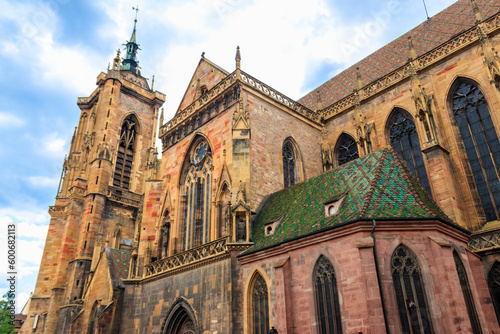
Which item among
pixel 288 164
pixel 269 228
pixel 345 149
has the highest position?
pixel 345 149

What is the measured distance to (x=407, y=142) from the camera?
58.1ft

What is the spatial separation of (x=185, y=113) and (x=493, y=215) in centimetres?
1469

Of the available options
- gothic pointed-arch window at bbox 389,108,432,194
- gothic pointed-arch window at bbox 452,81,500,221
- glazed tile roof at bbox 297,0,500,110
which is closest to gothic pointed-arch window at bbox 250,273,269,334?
gothic pointed-arch window at bbox 389,108,432,194

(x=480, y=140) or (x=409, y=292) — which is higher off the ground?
(x=480, y=140)

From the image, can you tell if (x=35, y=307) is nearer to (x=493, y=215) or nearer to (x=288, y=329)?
(x=288, y=329)

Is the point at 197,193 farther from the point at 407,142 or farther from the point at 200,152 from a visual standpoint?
the point at 407,142

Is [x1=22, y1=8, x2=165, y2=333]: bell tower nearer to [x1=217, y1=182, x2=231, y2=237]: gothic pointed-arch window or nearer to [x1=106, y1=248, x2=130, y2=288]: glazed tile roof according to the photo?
[x1=106, y1=248, x2=130, y2=288]: glazed tile roof

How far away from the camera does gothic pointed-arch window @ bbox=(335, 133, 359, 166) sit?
66.5 ft

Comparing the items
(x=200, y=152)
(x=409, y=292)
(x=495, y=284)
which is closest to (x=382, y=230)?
(x=409, y=292)

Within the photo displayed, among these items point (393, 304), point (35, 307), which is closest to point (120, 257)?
point (35, 307)

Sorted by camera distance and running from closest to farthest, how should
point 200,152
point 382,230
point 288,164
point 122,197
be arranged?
point 382,230 < point 288,164 < point 200,152 < point 122,197

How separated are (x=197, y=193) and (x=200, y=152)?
219cm

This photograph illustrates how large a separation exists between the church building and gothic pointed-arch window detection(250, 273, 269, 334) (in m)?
0.05

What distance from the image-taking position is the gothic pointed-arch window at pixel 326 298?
10750mm
